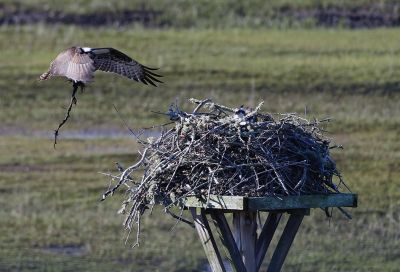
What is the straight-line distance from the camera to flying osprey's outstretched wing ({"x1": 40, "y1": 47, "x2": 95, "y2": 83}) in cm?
1205

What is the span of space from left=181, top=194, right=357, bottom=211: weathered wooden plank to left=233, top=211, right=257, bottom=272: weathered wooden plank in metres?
0.37

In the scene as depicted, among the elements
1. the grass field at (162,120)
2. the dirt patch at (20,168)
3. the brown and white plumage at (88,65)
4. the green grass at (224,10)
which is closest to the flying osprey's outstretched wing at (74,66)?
the brown and white plumage at (88,65)

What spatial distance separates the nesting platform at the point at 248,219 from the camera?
10172mm

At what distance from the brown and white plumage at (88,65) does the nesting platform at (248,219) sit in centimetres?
210

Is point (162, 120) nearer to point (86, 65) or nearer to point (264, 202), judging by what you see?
point (86, 65)

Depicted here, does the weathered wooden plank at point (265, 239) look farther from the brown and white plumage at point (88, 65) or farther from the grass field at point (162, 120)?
the grass field at point (162, 120)

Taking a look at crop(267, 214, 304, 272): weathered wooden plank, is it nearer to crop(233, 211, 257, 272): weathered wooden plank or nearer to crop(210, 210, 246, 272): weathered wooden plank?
crop(233, 211, 257, 272): weathered wooden plank

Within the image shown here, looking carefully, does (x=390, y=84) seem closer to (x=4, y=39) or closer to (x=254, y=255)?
(x=4, y=39)

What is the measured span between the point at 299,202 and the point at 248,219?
0.46 metres

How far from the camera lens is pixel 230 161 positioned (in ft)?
33.8

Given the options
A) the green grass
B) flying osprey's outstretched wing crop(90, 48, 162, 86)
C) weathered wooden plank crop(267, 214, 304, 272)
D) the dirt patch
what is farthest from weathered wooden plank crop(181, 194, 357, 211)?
the green grass

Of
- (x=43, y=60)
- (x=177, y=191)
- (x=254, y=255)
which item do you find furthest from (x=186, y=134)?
(x=43, y=60)

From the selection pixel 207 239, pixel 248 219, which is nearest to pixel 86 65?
pixel 207 239

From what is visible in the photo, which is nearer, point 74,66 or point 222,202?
point 222,202
